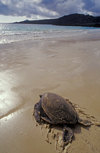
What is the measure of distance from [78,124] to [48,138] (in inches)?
27.1

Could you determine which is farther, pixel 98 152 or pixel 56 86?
pixel 56 86

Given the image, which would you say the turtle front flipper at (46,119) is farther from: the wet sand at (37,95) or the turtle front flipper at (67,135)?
the turtle front flipper at (67,135)

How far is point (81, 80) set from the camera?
422cm

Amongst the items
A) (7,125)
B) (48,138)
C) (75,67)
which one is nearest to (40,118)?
(48,138)

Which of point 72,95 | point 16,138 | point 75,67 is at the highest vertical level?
point 75,67

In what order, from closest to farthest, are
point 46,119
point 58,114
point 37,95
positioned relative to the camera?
point 58,114 < point 46,119 < point 37,95

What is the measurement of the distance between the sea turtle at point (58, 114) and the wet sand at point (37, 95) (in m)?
0.14

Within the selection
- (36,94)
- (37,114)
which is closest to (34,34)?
(36,94)

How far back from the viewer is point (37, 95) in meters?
3.45

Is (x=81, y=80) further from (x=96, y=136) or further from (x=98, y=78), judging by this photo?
(x=96, y=136)

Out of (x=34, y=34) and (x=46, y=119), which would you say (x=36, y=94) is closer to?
(x=46, y=119)

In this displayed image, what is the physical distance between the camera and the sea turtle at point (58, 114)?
221 centimetres

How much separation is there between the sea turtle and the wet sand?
140mm

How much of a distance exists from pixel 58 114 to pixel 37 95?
1.29 m
